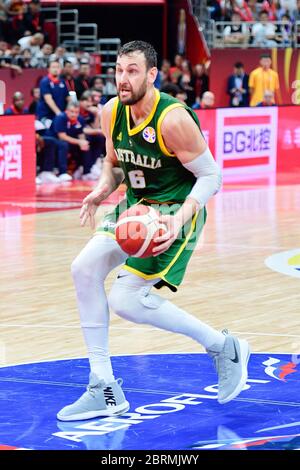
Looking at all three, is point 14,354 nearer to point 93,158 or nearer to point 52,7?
point 93,158

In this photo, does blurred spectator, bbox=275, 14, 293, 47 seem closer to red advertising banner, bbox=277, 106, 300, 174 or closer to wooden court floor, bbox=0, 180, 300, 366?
red advertising banner, bbox=277, 106, 300, 174

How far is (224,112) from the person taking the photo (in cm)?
1981

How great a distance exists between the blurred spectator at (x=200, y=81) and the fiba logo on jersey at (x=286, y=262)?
42.3ft

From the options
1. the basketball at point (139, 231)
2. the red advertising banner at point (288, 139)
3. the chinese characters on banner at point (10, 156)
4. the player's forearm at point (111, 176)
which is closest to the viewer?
the basketball at point (139, 231)

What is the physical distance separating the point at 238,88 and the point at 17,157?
28.0 ft

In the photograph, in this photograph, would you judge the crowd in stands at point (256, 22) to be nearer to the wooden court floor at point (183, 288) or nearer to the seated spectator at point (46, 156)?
the seated spectator at point (46, 156)

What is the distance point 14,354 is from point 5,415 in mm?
1444

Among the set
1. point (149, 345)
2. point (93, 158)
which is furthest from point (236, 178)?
point (149, 345)

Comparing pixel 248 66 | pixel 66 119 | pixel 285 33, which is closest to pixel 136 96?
pixel 66 119

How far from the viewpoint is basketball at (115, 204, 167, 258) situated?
5.37 metres

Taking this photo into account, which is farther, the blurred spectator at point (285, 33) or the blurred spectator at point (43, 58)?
the blurred spectator at point (285, 33)

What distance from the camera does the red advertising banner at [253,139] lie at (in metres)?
19.6

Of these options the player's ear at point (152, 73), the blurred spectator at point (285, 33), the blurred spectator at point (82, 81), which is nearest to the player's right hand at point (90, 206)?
the player's ear at point (152, 73)

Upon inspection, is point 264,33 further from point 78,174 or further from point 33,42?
point 78,174
